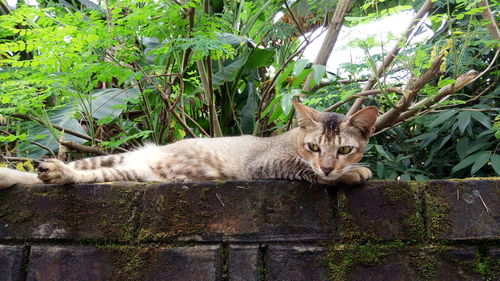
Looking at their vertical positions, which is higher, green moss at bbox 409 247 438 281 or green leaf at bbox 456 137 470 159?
green leaf at bbox 456 137 470 159

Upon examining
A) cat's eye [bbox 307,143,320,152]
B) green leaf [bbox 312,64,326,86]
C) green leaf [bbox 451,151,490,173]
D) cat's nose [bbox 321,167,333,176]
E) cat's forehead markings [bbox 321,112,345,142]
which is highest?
green leaf [bbox 312,64,326,86]

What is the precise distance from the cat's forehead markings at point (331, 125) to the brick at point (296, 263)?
2.17 feet

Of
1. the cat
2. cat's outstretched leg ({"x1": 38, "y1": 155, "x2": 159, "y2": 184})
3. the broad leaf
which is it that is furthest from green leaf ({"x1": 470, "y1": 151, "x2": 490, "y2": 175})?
the broad leaf

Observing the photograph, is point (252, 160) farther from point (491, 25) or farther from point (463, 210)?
point (491, 25)

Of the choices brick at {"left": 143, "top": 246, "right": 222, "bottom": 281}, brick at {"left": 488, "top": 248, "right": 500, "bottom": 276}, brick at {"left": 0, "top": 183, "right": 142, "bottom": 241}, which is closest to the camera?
brick at {"left": 488, "top": 248, "right": 500, "bottom": 276}

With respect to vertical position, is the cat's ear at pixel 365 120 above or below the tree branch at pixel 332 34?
below

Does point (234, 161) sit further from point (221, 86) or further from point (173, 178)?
point (221, 86)

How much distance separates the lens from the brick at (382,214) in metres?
1.80

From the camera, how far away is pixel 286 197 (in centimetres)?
191

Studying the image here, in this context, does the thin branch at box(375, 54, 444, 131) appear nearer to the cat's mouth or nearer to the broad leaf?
the cat's mouth

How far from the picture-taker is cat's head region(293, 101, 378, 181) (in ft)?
7.24

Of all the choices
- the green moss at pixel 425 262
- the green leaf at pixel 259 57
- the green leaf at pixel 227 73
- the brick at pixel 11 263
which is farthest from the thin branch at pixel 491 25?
the brick at pixel 11 263

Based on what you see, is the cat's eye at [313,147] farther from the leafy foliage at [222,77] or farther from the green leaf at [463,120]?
the green leaf at [463,120]

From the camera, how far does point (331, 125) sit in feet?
7.66
